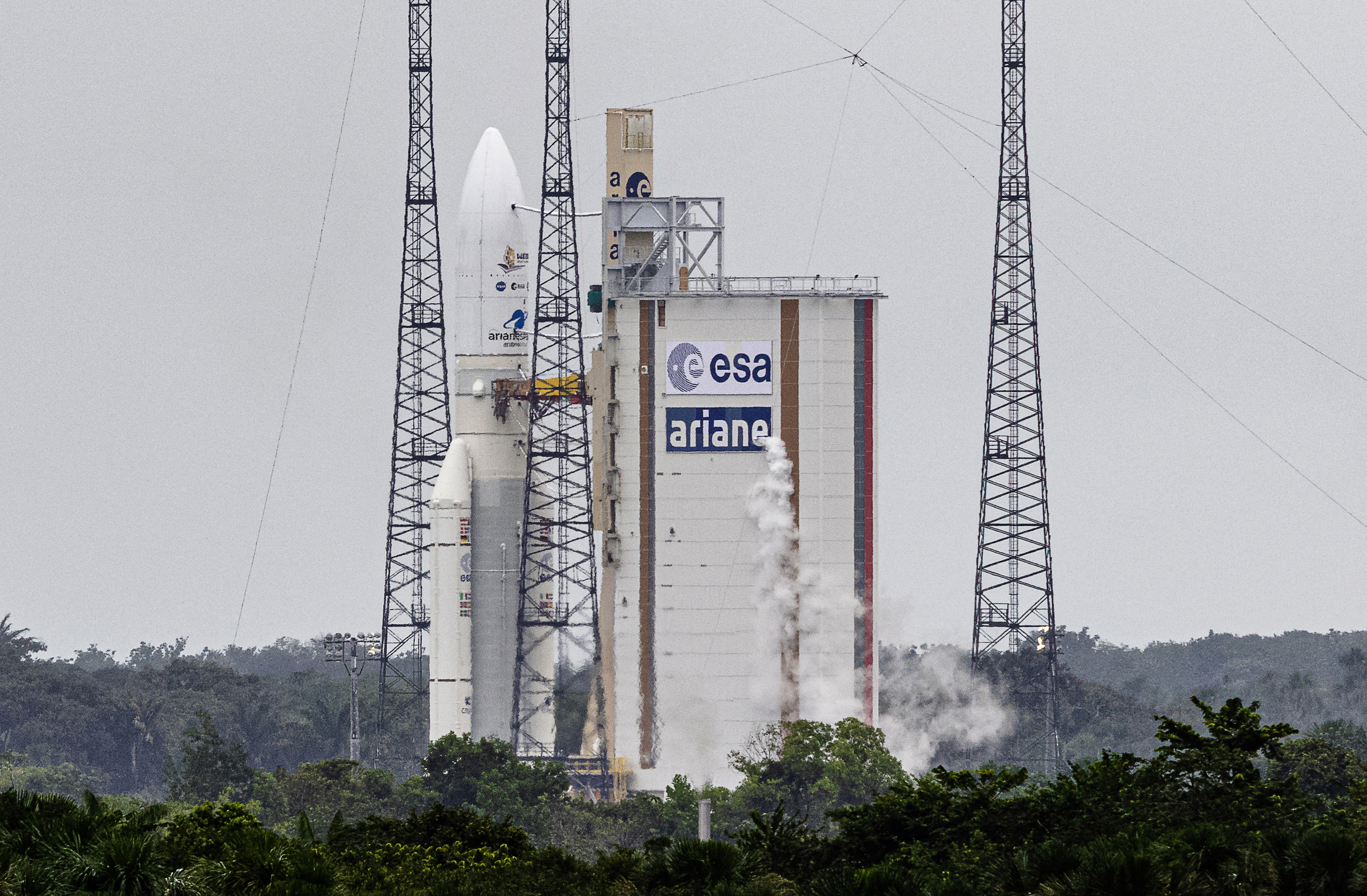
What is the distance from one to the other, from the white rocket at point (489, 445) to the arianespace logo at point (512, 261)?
0.17 feet

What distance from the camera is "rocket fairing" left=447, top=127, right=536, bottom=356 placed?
13425 centimetres

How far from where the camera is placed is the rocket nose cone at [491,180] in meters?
135

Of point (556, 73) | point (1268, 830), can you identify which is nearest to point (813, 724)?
point (556, 73)

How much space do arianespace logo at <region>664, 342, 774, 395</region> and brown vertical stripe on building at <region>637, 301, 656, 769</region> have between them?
988 mm

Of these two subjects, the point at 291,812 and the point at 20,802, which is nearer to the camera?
the point at 20,802

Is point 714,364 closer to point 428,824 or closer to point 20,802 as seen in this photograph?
point 428,824

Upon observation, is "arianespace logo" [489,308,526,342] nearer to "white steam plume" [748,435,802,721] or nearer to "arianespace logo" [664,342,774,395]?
"arianespace logo" [664,342,774,395]

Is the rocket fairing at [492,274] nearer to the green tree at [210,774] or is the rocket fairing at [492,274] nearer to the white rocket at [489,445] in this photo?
the white rocket at [489,445]

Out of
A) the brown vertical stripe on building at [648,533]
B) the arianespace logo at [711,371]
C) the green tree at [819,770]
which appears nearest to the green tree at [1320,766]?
the green tree at [819,770]

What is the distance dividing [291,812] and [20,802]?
56.4m

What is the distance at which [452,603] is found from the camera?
132 metres

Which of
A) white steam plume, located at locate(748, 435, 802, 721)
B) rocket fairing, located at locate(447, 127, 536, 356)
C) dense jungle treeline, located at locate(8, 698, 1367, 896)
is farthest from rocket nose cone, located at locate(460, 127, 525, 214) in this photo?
dense jungle treeline, located at locate(8, 698, 1367, 896)

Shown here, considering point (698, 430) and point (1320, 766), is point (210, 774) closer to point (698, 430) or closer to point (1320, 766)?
point (698, 430)

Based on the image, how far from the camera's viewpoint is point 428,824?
236 ft
